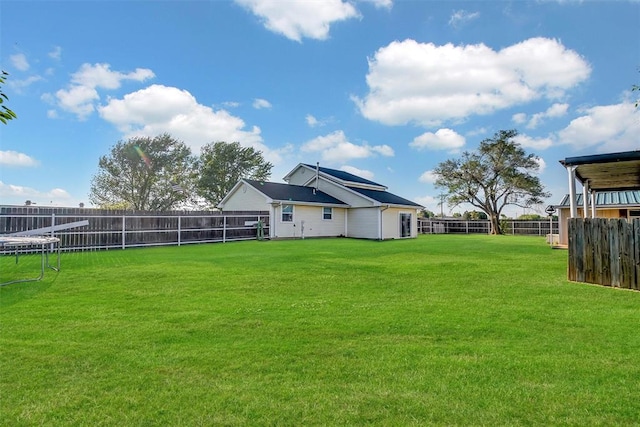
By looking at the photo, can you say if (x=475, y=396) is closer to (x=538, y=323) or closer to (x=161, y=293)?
(x=538, y=323)

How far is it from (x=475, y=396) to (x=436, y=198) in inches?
1462

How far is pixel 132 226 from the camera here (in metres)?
16.1

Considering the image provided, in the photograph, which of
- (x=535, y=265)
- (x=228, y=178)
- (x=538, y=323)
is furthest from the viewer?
(x=228, y=178)

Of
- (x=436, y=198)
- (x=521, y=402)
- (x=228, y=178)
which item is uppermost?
(x=228, y=178)

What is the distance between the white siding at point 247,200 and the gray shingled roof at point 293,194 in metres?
0.44

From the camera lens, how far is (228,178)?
4231 cm

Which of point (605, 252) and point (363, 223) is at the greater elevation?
point (363, 223)

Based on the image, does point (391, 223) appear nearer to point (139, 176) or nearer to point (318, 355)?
point (318, 355)

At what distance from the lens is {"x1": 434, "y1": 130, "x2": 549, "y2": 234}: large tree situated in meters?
33.8

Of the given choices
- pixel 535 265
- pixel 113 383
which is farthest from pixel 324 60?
pixel 113 383

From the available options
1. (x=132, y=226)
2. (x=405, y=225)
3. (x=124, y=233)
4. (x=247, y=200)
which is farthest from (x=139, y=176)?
(x=405, y=225)

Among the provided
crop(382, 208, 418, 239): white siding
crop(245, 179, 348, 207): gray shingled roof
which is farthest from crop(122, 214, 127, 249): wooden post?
crop(382, 208, 418, 239): white siding

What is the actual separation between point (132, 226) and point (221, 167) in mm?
27137

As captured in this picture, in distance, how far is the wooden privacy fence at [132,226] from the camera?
13.3 m
